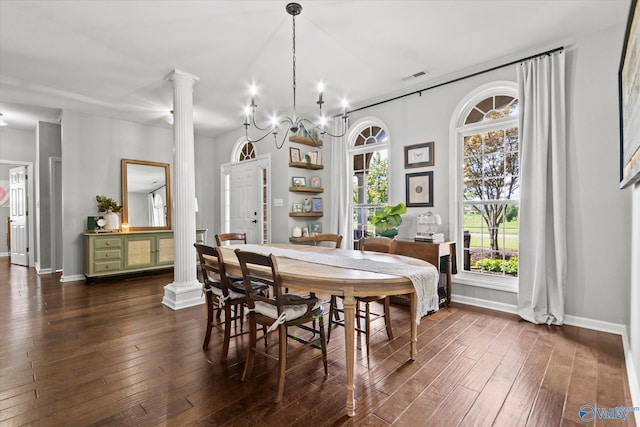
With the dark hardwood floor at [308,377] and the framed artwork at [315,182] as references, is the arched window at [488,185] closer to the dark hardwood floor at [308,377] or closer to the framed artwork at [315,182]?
the dark hardwood floor at [308,377]

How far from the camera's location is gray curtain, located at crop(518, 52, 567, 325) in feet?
9.87

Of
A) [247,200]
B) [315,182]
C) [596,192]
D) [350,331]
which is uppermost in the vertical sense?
[315,182]

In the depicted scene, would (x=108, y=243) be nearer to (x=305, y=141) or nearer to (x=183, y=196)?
(x=183, y=196)

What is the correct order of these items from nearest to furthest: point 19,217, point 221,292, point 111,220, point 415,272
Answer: point 415,272, point 221,292, point 111,220, point 19,217

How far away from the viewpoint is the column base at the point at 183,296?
3644 mm

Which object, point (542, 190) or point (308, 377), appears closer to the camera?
point (308, 377)

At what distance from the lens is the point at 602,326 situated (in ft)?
9.43

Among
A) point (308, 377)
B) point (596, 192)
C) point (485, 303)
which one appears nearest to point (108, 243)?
point (308, 377)

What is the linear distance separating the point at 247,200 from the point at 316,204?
144 centimetres

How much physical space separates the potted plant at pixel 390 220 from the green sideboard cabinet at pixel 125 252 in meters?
3.87

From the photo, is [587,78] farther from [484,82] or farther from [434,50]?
[434,50]

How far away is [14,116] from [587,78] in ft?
27.0

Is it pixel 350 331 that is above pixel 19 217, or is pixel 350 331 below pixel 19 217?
below

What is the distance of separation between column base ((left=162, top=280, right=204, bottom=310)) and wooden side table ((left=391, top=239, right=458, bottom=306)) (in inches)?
95.0
